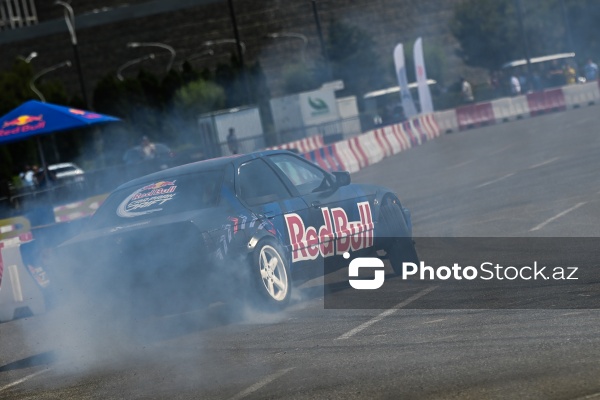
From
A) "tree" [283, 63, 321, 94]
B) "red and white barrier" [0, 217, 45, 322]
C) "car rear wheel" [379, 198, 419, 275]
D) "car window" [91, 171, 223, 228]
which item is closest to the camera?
"car window" [91, 171, 223, 228]

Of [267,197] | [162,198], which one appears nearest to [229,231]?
[162,198]

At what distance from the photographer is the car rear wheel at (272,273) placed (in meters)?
10.4

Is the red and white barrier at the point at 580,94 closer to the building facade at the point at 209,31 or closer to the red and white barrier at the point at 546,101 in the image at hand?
the red and white barrier at the point at 546,101

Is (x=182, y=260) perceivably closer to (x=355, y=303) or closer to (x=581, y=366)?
(x=355, y=303)

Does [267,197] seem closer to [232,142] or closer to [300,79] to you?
[232,142]

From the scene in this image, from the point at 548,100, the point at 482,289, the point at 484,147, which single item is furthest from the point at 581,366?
the point at 548,100

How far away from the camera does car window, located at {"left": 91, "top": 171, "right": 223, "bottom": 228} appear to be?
10641mm

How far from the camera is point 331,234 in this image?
11.6 metres

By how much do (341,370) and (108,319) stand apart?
2.99m

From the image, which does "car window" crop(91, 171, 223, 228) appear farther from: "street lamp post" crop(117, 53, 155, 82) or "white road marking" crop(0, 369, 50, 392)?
"street lamp post" crop(117, 53, 155, 82)

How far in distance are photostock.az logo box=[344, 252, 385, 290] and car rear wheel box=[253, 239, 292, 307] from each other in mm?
1055

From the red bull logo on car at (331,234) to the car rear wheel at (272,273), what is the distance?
0.27m

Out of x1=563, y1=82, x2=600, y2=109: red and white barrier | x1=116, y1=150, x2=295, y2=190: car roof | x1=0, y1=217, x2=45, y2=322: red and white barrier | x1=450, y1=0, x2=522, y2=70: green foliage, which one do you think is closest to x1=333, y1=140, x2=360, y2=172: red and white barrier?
x1=563, y1=82, x2=600, y2=109: red and white barrier

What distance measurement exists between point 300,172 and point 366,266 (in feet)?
4.84
